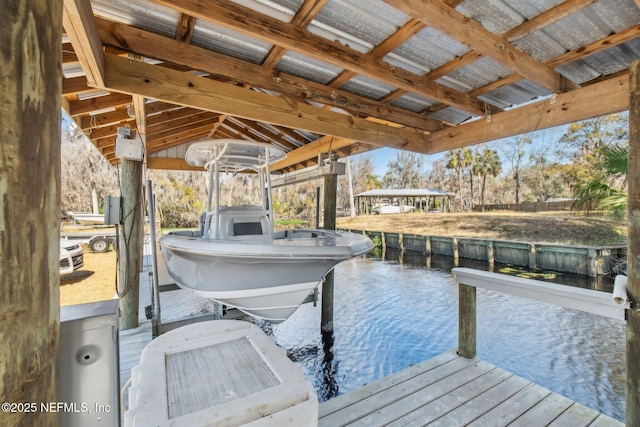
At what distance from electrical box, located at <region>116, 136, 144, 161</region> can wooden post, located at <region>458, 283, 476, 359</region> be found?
10.6 ft

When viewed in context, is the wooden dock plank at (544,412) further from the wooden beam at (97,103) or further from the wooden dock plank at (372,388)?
the wooden beam at (97,103)

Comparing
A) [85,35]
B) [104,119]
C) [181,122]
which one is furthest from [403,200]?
[85,35]

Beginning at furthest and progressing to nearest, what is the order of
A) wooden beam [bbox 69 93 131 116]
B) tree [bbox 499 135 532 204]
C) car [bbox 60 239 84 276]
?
tree [bbox 499 135 532 204] → car [bbox 60 239 84 276] → wooden beam [bbox 69 93 131 116]

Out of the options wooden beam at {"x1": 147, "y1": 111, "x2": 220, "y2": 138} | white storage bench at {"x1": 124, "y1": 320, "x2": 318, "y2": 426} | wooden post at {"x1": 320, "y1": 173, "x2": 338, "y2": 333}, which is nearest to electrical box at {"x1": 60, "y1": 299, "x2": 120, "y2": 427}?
white storage bench at {"x1": 124, "y1": 320, "x2": 318, "y2": 426}

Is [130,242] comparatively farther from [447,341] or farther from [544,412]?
[447,341]

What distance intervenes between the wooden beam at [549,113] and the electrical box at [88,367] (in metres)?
3.49

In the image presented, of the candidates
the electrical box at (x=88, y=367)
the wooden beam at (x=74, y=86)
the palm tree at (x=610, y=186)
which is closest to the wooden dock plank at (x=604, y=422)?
the electrical box at (x=88, y=367)

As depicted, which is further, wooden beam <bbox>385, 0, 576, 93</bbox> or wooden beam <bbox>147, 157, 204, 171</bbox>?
wooden beam <bbox>147, 157, 204, 171</bbox>

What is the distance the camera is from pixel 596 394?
366 cm

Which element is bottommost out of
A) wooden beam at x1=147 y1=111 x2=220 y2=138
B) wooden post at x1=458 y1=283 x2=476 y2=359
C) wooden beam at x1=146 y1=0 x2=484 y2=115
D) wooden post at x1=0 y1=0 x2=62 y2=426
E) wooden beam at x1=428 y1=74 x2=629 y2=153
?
wooden post at x1=458 y1=283 x2=476 y2=359

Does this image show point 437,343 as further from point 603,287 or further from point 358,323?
point 603,287

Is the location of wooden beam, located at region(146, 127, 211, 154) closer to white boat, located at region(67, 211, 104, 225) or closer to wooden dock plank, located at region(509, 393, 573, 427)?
wooden dock plank, located at region(509, 393, 573, 427)

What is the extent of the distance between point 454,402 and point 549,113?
2570 mm

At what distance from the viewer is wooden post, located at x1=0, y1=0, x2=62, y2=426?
587 mm
